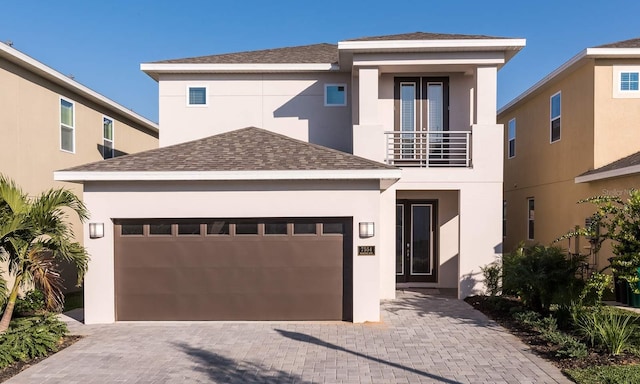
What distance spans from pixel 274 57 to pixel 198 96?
8.92 ft

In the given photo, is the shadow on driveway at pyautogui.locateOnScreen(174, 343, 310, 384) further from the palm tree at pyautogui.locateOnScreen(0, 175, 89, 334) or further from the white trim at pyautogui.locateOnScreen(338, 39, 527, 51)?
the white trim at pyautogui.locateOnScreen(338, 39, 527, 51)

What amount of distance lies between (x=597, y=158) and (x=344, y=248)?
820 cm

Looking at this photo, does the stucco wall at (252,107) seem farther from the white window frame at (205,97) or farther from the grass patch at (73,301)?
the grass patch at (73,301)

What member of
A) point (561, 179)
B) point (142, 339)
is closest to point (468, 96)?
point (561, 179)

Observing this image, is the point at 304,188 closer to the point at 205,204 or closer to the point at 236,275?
the point at 205,204

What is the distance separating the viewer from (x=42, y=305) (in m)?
9.86

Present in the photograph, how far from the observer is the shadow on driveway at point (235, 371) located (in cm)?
575

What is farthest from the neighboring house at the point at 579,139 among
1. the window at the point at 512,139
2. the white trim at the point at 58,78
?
the white trim at the point at 58,78

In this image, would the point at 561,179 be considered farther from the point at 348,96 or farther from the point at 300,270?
the point at 300,270

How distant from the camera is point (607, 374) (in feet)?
18.5

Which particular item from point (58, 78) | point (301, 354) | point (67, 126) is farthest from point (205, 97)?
point (301, 354)

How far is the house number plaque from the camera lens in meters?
8.63

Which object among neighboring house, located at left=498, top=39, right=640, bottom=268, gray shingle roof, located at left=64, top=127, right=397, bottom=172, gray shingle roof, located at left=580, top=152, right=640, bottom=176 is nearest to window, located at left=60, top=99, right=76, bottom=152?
gray shingle roof, located at left=64, top=127, right=397, bottom=172

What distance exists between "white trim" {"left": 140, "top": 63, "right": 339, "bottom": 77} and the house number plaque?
6.19 metres
